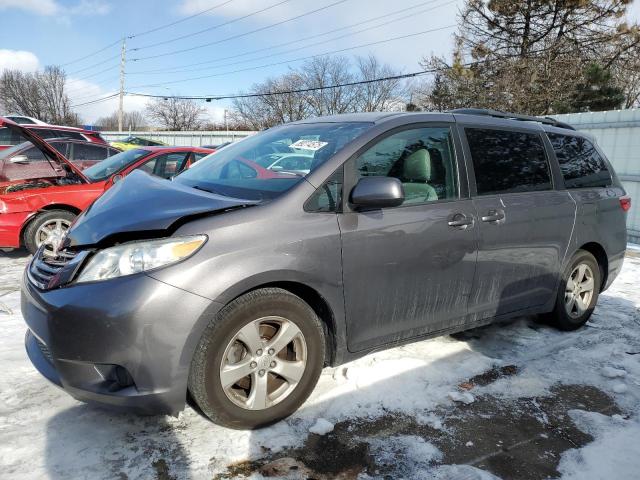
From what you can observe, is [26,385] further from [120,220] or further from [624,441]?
[624,441]

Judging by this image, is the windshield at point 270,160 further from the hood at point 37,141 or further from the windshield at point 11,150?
the windshield at point 11,150

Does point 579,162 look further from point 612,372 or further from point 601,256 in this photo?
point 612,372

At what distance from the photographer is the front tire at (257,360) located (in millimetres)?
2354

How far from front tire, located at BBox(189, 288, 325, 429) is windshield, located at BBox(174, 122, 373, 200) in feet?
2.04

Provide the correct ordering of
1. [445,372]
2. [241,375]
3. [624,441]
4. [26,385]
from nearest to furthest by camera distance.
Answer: [241,375]
[624,441]
[26,385]
[445,372]

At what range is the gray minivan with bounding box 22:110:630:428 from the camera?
2242mm

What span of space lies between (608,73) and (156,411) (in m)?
24.5

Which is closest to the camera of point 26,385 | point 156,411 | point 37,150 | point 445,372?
point 156,411

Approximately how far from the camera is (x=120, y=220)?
96.3 inches

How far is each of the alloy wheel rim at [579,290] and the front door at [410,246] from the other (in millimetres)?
1412

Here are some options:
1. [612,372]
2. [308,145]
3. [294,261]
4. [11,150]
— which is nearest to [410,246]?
[294,261]

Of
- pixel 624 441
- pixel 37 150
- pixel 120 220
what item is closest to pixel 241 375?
pixel 120 220

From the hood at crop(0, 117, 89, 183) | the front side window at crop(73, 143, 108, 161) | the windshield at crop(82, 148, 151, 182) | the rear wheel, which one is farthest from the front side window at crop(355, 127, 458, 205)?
the front side window at crop(73, 143, 108, 161)

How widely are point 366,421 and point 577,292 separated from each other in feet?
8.32
